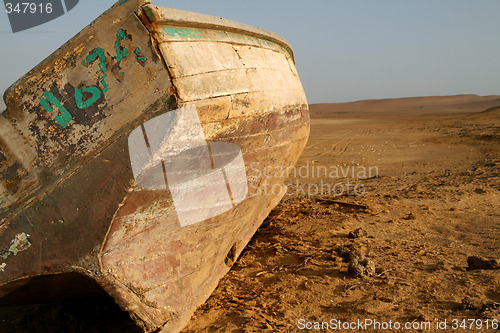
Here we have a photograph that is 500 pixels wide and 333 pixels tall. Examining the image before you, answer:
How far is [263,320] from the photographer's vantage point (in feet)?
7.48

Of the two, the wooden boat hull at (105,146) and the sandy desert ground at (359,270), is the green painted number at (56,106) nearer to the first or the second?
the wooden boat hull at (105,146)

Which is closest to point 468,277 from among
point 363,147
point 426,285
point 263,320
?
point 426,285

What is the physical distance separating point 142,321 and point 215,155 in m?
1.05

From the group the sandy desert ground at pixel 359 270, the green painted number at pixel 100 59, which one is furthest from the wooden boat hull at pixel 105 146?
the sandy desert ground at pixel 359 270

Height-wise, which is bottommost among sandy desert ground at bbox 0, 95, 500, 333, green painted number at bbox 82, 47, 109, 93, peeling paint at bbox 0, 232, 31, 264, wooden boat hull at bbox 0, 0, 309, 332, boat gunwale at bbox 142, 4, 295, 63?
sandy desert ground at bbox 0, 95, 500, 333

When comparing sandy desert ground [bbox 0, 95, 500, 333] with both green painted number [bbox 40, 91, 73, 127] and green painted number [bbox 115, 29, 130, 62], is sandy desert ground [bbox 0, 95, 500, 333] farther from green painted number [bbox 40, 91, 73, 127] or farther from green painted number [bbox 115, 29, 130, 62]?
green painted number [bbox 115, 29, 130, 62]

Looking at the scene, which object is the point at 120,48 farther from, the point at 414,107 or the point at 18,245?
the point at 414,107

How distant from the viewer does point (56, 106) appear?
196 cm

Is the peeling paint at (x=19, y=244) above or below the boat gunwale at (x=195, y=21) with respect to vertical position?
below

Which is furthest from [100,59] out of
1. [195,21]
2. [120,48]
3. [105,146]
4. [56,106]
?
[195,21]

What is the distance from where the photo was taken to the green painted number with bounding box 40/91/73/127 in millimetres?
1944

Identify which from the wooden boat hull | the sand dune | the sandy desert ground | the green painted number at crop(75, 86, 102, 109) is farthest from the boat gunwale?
the sand dune

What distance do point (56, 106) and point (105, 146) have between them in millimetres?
372

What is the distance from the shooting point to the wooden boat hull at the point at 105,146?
188 cm
